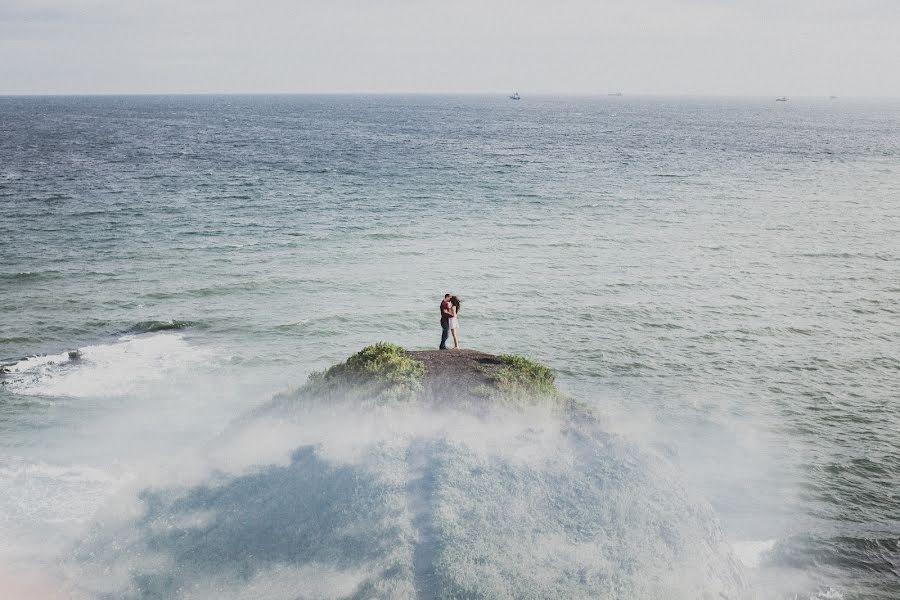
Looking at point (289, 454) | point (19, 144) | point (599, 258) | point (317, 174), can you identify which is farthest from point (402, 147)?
point (289, 454)

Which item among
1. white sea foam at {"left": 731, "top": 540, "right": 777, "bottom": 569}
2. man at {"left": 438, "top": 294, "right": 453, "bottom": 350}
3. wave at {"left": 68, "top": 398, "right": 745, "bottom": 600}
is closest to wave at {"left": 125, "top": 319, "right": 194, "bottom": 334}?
man at {"left": 438, "top": 294, "right": 453, "bottom": 350}

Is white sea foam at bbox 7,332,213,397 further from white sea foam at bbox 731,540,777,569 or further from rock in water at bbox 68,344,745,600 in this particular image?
white sea foam at bbox 731,540,777,569

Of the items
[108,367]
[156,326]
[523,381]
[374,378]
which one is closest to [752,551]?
[523,381]

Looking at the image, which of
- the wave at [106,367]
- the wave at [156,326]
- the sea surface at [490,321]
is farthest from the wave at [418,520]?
the wave at [156,326]

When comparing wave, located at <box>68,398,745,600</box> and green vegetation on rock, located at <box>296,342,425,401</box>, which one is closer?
wave, located at <box>68,398,745,600</box>

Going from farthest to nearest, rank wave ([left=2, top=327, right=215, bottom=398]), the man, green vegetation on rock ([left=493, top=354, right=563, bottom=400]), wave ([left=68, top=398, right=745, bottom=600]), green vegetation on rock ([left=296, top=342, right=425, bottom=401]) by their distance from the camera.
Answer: wave ([left=2, top=327, right=215, bottom=398])
the man
green vegetation on rock ([left=493, top=354, right=563, bottom=400])
green vegetation on rock ([left=296, top=342, right=425, bottom=401])
wave ([left=68, top=398, right=745, bottom=600])

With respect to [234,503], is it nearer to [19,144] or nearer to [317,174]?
[317,174]
